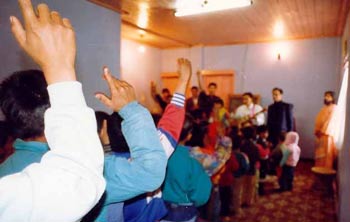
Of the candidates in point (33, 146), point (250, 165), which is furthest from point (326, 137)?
point (33, 146)

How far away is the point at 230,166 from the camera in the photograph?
10.5 ft

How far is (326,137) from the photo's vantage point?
4723 millimetres

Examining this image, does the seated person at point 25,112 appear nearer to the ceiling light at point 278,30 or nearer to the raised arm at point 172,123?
the raised arm at point 172,123

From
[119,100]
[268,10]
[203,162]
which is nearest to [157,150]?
[119,100]

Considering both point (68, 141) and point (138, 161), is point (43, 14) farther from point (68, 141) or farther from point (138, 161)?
point (138, 161)

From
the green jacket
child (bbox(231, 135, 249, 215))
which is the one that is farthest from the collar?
child (bbox(231, 135, 249, 215))

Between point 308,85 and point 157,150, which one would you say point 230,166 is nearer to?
point 157,150

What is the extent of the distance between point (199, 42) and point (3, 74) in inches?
193

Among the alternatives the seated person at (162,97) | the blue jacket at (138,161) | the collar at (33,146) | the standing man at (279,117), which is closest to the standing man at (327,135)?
the standing man at (279,117)

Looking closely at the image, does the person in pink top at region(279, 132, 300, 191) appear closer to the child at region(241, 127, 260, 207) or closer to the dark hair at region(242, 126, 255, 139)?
the child at region(241, 127, 260, 207)

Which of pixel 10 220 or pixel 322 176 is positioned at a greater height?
pixel 10 220

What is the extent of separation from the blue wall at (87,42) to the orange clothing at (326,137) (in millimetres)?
3487

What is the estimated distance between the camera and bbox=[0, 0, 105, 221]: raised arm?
439 mm

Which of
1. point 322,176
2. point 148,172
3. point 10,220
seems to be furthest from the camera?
point 322,176
